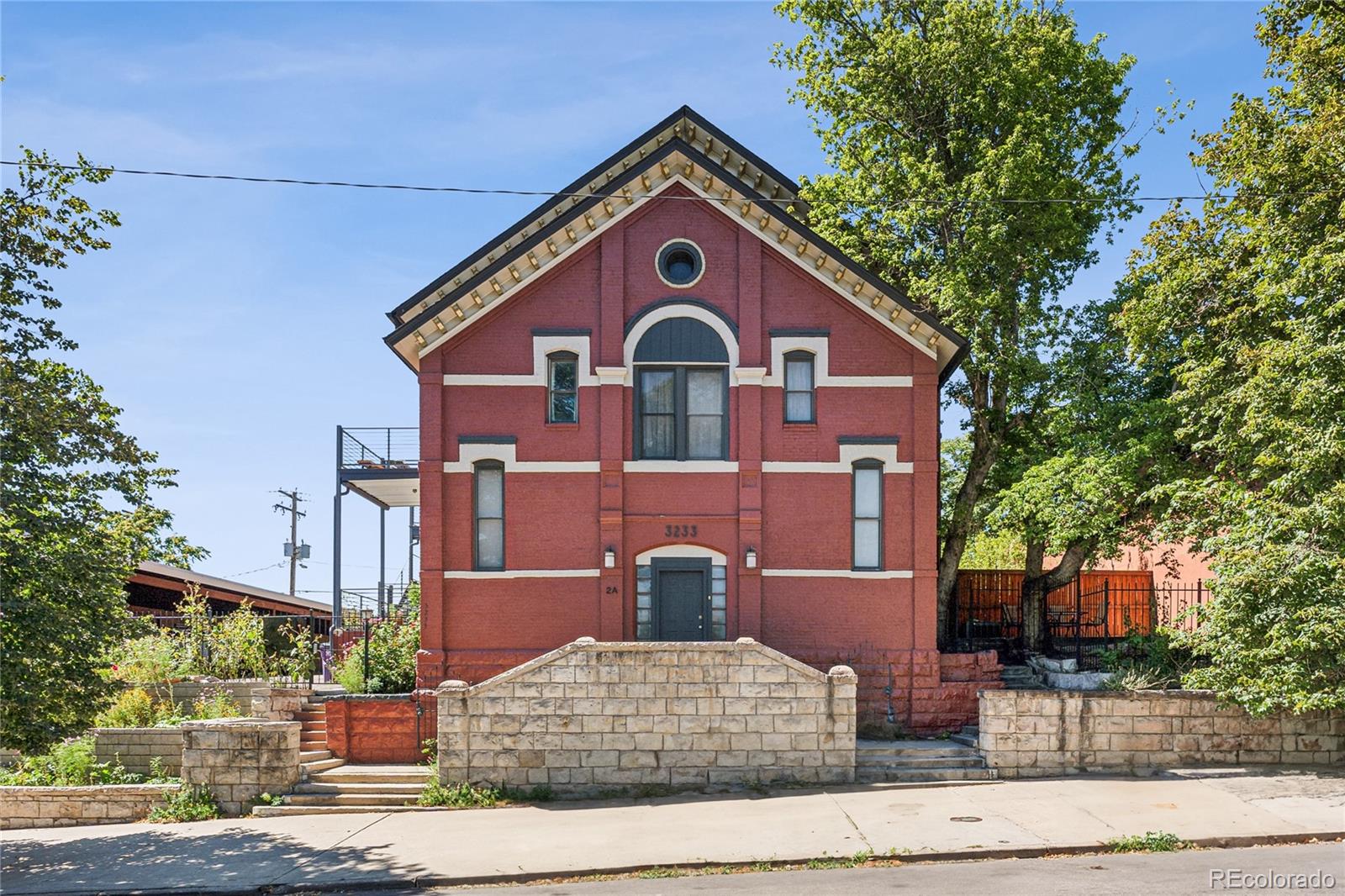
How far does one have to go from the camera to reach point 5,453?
12836 mm

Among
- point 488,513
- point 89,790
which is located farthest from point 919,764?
point 89,790

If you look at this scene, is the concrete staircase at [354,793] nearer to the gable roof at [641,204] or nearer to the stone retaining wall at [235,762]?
the stone retaining wall at [235,762]

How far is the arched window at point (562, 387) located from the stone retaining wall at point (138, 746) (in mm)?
8052

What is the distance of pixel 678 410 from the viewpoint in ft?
65.2

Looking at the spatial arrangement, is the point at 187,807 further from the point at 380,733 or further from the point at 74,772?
the point at 380,733

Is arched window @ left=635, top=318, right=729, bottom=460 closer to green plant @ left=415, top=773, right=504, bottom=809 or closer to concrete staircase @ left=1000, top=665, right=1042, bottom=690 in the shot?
green plant @ left=415, top=773, right=504, bottom=809

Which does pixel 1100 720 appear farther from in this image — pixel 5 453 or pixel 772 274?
pixel 5 453

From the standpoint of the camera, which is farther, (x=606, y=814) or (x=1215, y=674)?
(x=1215, y=674)

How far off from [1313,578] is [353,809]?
1418cm

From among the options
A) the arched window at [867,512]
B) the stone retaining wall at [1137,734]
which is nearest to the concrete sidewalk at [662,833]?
the stone retaining wall at [1137,734]

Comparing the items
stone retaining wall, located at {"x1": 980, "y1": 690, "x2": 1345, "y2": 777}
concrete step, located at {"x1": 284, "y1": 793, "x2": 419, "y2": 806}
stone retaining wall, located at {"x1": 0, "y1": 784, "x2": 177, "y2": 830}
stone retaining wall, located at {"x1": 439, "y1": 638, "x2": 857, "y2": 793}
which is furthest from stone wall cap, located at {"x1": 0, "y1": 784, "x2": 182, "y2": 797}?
stone retaining wall, located at {"x1": 980, "y1": 690, "x2": 1345, "y2": 777}

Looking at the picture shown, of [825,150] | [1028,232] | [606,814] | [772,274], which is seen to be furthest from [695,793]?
[825,150]

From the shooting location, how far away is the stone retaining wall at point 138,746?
17688 mm

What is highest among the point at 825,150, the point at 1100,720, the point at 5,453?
the point at 825,150
